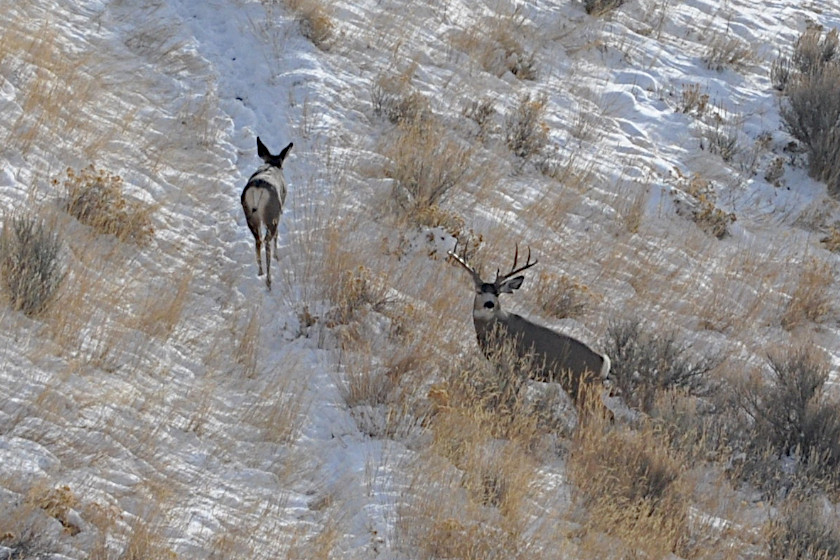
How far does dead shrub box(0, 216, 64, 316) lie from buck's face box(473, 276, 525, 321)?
3072 millimetres

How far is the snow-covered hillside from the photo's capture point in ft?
18.9

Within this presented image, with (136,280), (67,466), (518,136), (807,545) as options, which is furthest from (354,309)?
(518,136)

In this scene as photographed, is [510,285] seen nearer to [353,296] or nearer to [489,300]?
[489,300]

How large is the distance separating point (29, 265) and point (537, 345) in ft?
12.1

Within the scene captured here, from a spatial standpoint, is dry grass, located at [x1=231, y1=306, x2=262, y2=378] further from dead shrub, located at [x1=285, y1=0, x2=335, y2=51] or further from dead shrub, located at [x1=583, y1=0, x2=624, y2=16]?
dead shrub, located at [x1=583, y1=0, x2=624, y2=16]

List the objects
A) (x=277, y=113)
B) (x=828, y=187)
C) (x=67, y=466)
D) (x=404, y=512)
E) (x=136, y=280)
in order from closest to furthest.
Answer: (x=67, y=466)
(x=404, y=512)
(x=136, y=280)
(x=277, y=113)
(x=828, y=187)

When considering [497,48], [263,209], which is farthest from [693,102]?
[263,209]

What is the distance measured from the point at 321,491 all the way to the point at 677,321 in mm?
4827

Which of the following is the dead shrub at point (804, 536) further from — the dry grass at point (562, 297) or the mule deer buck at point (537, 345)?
the dry grass at point (562, 297)

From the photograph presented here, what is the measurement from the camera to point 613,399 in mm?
8320

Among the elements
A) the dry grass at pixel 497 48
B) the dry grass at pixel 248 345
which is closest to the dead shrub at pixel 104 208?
the dry grass at pixel 248 345

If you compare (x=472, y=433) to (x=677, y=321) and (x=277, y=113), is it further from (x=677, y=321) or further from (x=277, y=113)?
(x=277, y=113)

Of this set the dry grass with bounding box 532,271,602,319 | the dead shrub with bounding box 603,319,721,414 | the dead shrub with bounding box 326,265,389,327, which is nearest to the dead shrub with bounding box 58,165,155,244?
the dead shrub with bounding box 326,265,389,327

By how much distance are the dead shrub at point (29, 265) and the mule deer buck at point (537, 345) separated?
3095 mm
